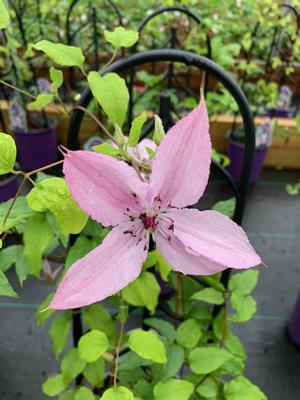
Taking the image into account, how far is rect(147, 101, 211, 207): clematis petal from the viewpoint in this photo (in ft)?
1.15

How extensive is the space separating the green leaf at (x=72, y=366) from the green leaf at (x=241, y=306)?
297 millimetres

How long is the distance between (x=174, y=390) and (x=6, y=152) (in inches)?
18.4

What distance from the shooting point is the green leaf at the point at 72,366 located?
0.78 metres

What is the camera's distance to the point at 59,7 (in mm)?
2041

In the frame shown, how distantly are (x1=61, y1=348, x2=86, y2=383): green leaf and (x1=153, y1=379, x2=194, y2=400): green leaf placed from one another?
16 cm

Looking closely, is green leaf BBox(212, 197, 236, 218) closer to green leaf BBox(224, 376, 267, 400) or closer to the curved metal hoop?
the curved metal hoop

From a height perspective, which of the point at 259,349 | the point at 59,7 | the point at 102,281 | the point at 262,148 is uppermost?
the point at 102,281

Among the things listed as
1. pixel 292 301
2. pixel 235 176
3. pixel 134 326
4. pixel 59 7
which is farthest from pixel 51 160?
pixel 292 301

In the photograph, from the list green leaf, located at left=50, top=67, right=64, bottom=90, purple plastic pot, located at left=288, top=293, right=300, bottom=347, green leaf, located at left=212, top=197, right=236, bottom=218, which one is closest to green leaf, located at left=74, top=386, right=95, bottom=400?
green leaf, located at left=212, top=197, right=236, bottom=218

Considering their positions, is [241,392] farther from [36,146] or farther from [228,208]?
[36,146]

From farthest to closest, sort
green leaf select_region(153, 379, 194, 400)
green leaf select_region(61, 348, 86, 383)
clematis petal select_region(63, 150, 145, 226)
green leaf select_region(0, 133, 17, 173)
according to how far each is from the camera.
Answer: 1. green leaf select_region(61, 348, 86, 383)
2. green leaf select_region(153, 379, 194, 400)
3. green leaf select_region(0, 133, 17, 173)
4. clematis petal select_region(63, 150, 145, 226)

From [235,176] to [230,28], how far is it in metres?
0.77

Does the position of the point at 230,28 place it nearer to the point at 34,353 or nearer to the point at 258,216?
the point at 258,216

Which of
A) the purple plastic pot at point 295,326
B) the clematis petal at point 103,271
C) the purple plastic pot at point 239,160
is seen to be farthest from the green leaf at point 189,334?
the purple plastic pot at point 239,160
